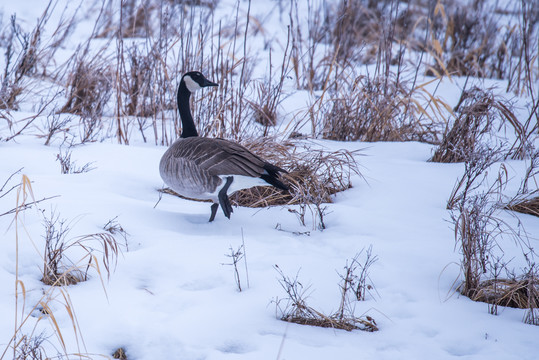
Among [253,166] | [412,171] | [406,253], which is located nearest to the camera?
[406,253]

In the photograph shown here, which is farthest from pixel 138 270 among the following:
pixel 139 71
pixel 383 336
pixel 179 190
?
pixel 139 71

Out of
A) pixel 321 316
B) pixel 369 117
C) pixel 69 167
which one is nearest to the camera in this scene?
pixel 321 316

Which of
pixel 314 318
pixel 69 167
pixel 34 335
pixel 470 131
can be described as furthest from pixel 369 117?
pixel 34 335

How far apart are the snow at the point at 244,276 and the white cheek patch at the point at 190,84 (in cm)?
70

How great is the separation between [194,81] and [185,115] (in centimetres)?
25

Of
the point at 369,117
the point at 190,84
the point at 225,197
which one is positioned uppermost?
the point at 190,84

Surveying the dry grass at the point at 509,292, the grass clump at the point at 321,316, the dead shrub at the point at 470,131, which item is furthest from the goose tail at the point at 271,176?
the dead shrub at the point at 470,131

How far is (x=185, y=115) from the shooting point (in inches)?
154

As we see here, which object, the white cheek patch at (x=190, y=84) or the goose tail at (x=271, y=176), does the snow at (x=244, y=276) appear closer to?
the goose tail at (x=271, y=176)

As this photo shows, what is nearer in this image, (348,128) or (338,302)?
(338,302)

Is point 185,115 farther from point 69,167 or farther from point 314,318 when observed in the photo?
point 314,318

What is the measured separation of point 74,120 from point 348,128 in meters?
2.61

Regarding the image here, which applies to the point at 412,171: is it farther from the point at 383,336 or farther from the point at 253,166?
the point at 383,336

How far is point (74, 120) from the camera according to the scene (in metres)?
5.27
